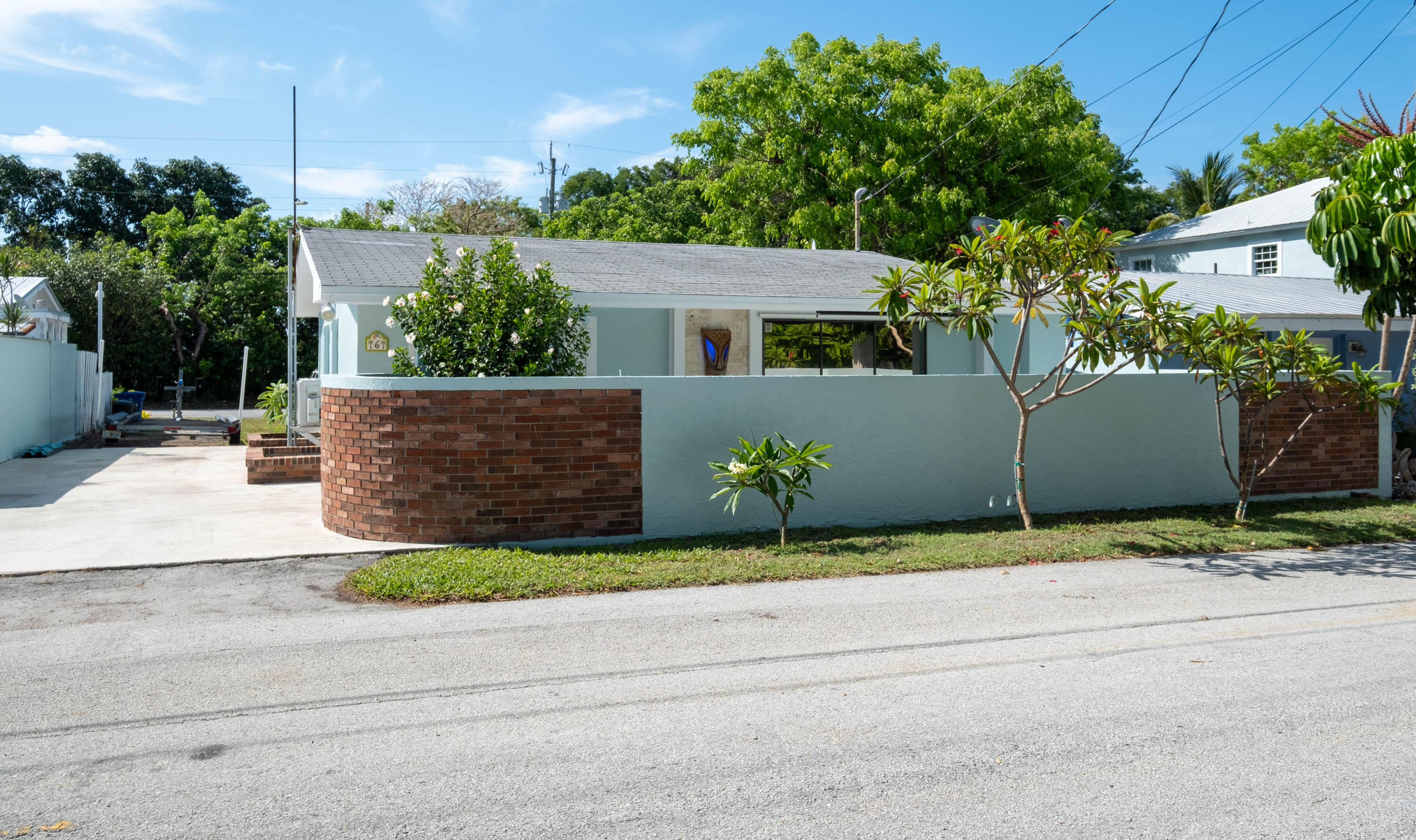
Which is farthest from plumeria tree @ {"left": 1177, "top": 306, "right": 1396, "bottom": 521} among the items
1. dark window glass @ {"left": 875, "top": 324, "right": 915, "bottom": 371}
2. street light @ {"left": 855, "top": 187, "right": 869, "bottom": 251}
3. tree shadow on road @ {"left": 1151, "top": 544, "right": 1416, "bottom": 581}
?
street light @ {"left": 855, "top": 187, "right": 869, "bottom": 251}

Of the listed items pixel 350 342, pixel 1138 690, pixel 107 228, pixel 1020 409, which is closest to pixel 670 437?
pixel 1020 409

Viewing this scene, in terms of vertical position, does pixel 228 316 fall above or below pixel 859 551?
above

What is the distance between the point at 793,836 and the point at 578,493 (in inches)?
240

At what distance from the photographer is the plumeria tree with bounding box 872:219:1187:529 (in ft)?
31.2

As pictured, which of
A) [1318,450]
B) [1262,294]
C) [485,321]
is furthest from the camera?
[1262,294]

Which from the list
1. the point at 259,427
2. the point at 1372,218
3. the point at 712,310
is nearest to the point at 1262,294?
the point at 1372,218

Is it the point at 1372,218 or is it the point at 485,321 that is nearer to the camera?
the point at 1372,218

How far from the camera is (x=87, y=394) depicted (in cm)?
2092

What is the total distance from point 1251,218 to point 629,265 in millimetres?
22712

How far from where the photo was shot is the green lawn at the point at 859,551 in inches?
308

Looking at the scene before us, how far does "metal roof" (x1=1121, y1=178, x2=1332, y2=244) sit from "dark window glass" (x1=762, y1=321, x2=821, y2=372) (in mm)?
14948

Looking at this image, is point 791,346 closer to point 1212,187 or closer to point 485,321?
point 485,321

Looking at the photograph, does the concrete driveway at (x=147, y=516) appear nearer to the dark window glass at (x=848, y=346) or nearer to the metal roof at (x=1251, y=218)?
the dark window glass at (x=848, y=346)

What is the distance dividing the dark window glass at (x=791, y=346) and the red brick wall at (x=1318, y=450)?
648 cm
